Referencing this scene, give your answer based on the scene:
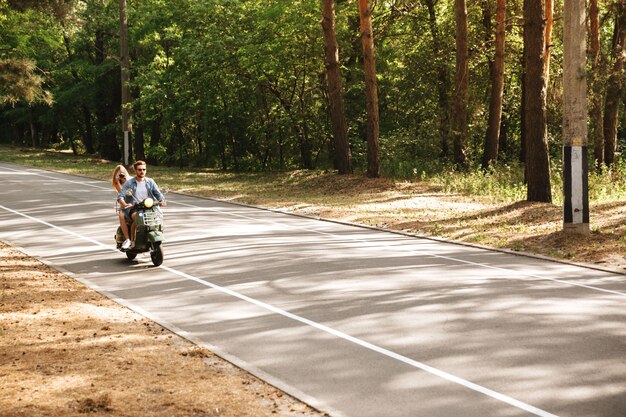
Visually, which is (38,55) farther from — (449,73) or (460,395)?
(460,395)

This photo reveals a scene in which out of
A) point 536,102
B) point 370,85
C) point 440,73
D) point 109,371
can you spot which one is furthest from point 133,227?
point 440,73

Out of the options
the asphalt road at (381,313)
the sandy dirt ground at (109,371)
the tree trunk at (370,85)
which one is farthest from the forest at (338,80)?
the sandy dirt ground at (109,371)

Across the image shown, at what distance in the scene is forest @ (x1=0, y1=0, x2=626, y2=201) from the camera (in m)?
31.5

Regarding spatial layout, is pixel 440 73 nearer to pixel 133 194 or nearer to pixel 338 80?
pixel 338 80

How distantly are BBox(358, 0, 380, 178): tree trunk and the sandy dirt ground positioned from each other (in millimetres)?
20107

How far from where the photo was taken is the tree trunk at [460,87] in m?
30.7

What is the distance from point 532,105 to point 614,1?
352 inches

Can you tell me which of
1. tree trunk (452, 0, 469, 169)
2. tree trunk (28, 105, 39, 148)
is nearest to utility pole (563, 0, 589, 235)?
tree trunk (452, 0, 469, 169)

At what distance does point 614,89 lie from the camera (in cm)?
2542

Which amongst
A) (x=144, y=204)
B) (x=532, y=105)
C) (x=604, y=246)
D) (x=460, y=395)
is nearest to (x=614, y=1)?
(x=532, y=105)

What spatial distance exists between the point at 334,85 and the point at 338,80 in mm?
276

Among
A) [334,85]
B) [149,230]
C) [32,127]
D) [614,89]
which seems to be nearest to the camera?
[149,230]

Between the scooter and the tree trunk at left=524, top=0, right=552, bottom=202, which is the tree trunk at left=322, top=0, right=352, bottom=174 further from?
the scooter

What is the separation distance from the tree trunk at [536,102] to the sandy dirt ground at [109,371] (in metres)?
13.5
